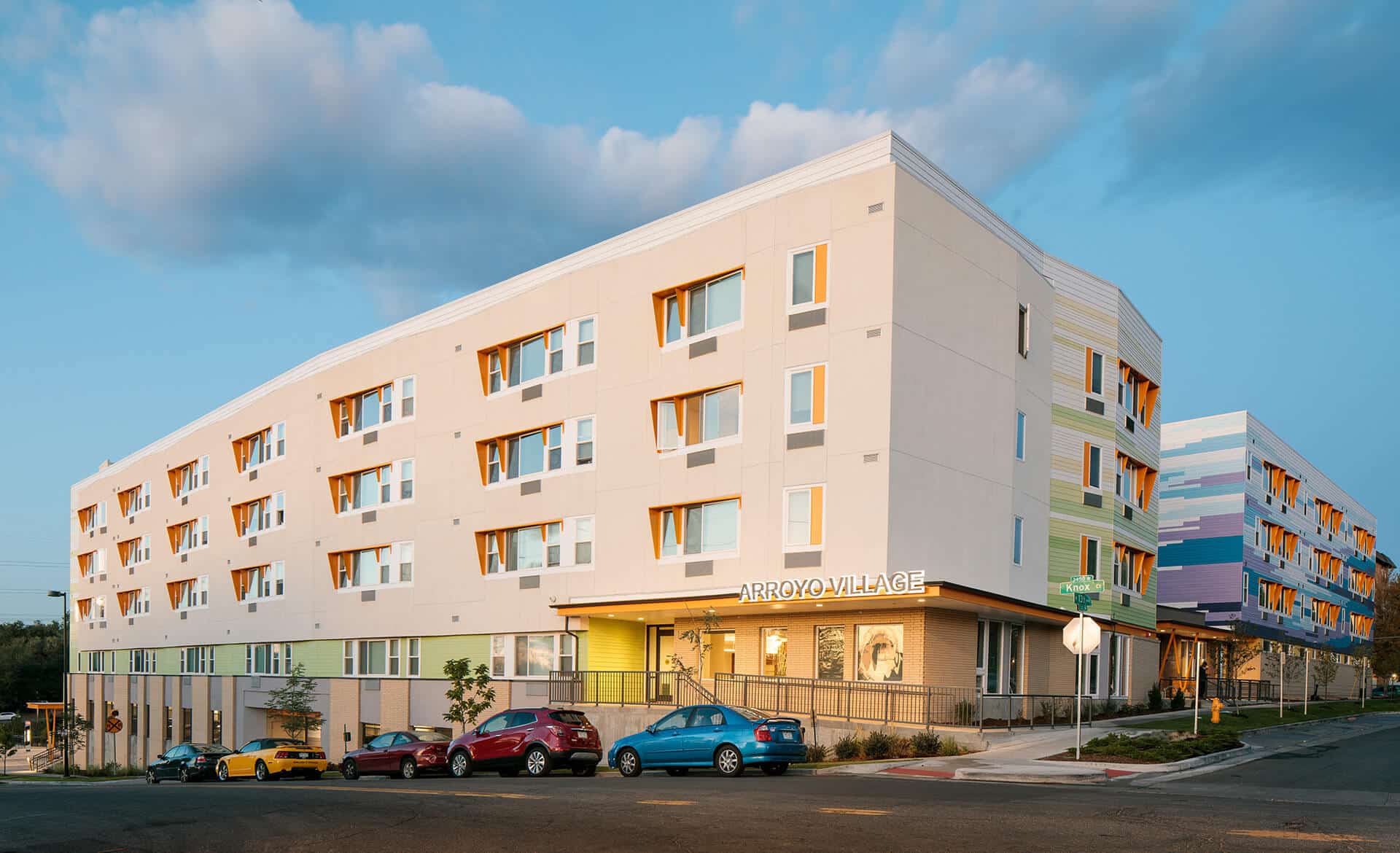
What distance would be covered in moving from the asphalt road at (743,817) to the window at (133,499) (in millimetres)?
56754

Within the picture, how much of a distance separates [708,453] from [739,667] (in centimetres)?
623

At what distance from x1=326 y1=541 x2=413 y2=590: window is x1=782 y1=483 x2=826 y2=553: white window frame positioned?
20288mm

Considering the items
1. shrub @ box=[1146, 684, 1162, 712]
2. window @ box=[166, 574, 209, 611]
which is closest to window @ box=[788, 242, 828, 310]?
shrub @ box=[1146, 684, 1162, 712]

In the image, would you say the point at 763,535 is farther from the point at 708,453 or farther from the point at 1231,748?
the point at 1231,748

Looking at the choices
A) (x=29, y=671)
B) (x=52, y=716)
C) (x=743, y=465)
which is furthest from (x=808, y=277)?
(x=29, y=671)

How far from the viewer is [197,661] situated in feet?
217

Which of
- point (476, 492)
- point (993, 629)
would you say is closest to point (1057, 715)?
point (993, 629)

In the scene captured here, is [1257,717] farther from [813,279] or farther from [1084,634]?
[813,279]

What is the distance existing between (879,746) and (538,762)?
782 centimetres

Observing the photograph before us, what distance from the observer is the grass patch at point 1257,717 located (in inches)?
1389

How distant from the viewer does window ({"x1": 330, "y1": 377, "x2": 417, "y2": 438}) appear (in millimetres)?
49344

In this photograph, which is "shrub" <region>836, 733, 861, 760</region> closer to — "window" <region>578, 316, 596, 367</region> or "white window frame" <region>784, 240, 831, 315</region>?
"white window frame" <region>784, 240, 831, 315</region>

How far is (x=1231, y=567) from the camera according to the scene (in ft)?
218

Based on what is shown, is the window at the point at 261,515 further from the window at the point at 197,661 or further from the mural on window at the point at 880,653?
the mural on window at the point at 880,653
